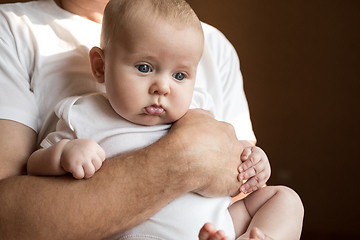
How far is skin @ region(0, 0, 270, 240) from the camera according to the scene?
1097 mm

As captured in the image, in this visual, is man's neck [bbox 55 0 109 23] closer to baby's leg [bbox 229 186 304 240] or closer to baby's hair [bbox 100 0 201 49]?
baby's hair [bbox 100 0 201 49]

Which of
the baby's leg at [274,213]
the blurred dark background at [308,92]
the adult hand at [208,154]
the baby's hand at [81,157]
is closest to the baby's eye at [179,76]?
the adult hand at [208,154]

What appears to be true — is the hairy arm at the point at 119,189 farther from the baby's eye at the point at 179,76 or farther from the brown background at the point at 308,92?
the brown background at the point at 308,92

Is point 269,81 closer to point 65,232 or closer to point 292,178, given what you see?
point 292,178

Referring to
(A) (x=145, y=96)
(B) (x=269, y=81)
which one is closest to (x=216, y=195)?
(A) (x=145, y=96)

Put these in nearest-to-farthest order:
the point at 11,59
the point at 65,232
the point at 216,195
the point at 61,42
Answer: the point at 65,232
the point at 216,195
the point at 11,59
the point at 61,42

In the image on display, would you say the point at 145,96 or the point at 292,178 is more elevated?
the point at 145,96

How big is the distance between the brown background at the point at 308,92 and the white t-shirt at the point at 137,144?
1.50 meters

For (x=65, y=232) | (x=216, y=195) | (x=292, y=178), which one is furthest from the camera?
(x=292, y=178)

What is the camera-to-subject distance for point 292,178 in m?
2.81

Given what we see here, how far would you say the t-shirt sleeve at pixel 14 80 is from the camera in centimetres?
129

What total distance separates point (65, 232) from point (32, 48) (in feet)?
1.93

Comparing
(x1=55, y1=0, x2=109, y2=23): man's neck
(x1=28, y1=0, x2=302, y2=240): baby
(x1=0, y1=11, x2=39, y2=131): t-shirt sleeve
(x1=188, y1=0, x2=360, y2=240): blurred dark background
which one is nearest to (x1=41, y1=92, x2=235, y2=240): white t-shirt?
(x1=28, y1=0, x2=302, y2=240): baby

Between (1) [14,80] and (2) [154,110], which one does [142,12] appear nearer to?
(2) [154,110]
